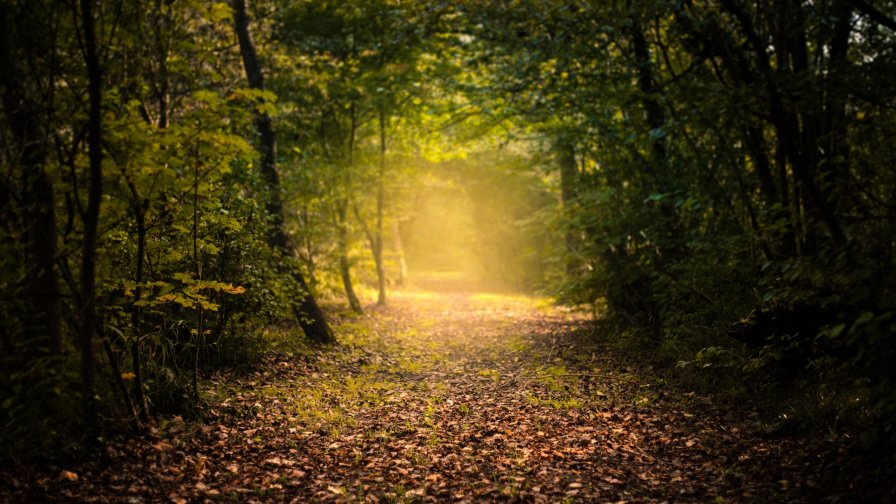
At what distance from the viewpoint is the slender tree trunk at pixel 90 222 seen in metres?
4.32

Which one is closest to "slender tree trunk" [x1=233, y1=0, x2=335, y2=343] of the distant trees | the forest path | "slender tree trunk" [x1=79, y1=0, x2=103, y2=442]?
the forest path

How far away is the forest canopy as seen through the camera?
446cm

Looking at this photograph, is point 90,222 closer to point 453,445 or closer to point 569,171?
point 453,445

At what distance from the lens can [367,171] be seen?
14781 millimetres

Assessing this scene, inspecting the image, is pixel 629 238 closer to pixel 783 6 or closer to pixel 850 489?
pixel 783 6

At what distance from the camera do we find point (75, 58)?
188 inches

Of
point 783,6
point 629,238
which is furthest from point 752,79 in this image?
point 629,238

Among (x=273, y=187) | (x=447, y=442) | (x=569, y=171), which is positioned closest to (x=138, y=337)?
(x=447, y=442)

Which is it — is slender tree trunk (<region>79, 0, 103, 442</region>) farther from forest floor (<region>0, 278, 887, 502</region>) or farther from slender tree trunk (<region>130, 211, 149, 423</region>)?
forest floor (<region>0, 278, 887, 502</region>)

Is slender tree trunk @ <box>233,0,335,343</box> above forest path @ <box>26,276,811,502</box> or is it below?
above

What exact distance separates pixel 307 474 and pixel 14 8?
15.7 feet

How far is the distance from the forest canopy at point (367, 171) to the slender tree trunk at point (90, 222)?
27 millimetres

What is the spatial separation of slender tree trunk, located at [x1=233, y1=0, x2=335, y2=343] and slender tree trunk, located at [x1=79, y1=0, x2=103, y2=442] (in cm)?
501

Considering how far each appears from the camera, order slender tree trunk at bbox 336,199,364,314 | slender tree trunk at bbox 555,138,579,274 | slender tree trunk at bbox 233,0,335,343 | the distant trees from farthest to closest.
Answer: slender tree trunk at bbox 336,199,364,314 → slender tree trunk at bbox 555,138,579,274 → slender tree trunk at bbox 233,0,335,343 → the distant trees
